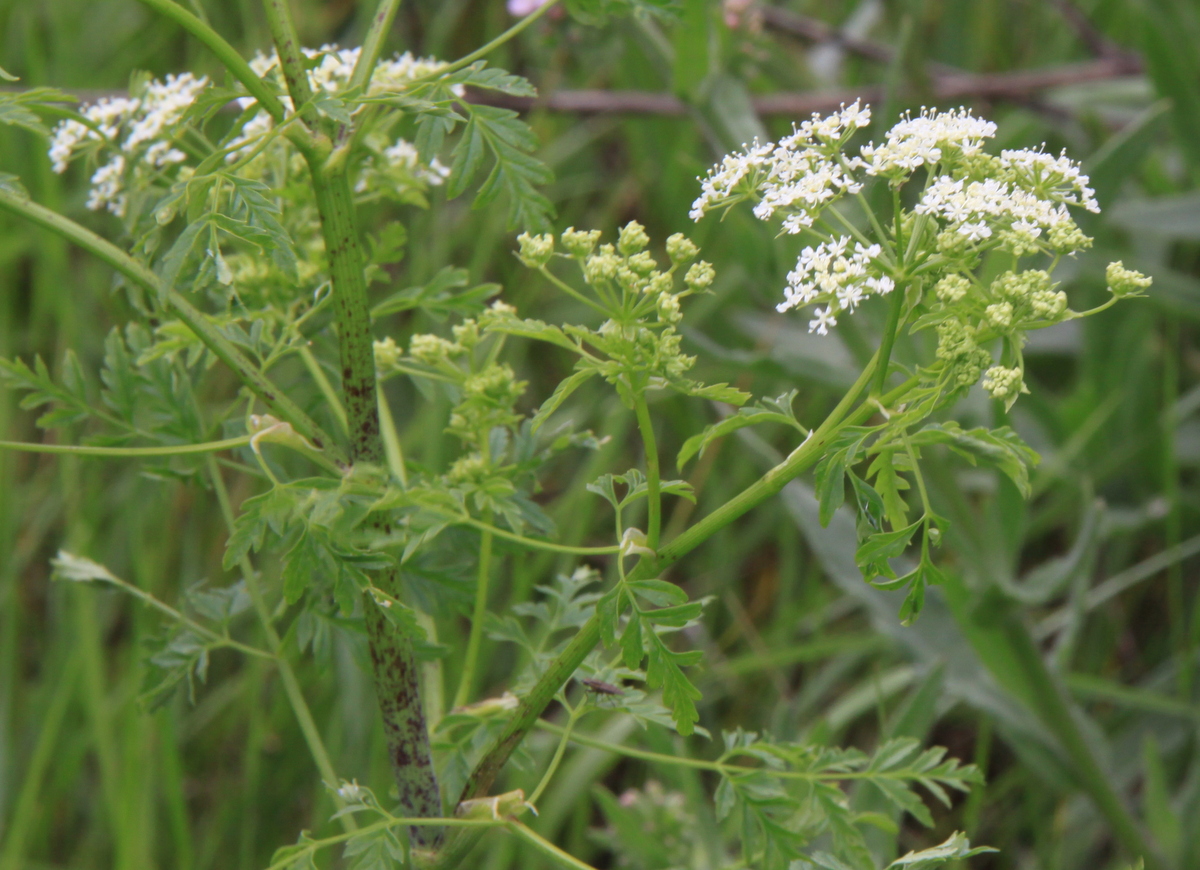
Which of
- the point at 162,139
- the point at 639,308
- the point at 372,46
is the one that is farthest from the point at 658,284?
the point at 162,139

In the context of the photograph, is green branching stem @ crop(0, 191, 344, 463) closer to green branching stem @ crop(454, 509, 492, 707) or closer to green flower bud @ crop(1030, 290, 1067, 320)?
green branching stem @ crop(454, 509, 492, 707)

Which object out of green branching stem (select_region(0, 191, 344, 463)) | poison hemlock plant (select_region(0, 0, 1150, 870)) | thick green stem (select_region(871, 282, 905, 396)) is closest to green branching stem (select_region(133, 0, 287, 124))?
poison hemlock plant (select_region(0, 0, 1150, 870))

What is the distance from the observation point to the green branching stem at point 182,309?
0.99 m

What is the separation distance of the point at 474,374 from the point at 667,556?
283 mm

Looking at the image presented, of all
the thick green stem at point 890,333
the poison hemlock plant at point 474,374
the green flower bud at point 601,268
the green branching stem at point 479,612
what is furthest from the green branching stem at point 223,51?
the thick green stem at point 890,333

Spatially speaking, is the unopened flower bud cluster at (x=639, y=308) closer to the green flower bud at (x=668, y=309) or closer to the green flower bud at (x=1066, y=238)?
the green flower bud at (x=668, y=309)

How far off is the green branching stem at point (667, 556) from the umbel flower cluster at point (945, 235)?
60mm

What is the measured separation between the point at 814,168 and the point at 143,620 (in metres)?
1.97

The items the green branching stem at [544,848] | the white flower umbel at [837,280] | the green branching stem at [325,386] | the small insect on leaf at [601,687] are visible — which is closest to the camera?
the white flower umbel at [837,280]

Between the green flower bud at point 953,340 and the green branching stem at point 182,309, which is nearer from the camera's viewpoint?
the green flower bud at point 953,340

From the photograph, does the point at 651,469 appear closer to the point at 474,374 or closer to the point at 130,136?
the point at 474,374

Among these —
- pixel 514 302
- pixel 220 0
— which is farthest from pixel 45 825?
pixel 220 0

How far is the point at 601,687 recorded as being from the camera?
3.47 ft

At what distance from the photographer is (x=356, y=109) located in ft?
3.12
